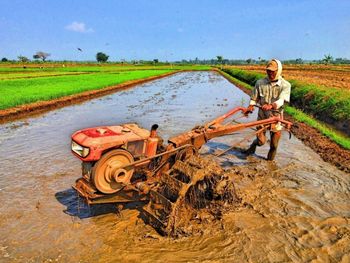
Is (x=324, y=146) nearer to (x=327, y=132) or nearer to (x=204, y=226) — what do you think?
(x=327, y=132)

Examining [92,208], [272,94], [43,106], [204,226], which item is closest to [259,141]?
[272,94]

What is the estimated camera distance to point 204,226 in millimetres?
4152

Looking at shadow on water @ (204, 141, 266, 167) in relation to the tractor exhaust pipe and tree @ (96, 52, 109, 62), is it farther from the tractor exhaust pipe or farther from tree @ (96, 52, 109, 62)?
tree @ (96, 52, 109, 62)

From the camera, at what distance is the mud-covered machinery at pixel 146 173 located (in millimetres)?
3934

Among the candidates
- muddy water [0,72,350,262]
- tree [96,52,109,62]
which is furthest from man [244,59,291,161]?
tree [96,52,109,62]

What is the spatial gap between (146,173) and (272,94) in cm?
330

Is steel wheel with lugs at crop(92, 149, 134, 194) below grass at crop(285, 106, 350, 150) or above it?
above

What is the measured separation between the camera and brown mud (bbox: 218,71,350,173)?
22.6 feet

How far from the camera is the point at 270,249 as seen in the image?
12.2 ft

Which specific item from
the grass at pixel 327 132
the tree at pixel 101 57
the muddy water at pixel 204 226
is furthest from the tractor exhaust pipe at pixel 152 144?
the tree at pixel 101 57

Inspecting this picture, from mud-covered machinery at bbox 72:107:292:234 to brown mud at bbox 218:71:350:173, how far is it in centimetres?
299

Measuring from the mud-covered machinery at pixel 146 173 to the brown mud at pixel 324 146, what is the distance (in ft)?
9.81

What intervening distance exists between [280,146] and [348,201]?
133 inches

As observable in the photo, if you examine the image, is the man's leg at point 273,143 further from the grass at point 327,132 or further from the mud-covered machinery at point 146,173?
the mud-covered machinery at point 146,173
